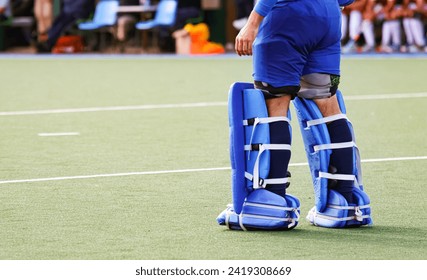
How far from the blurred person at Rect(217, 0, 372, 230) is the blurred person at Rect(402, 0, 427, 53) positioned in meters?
20.3

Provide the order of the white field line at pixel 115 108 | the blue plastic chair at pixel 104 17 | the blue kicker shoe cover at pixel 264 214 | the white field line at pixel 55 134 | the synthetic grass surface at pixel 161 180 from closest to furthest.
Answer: the synthetic grass surface at pixel 161 180 → the blue kicker shoe cover at pixel 264 214 → the white field line at pixel 55 134 → the white field line at pixel 115 108 → the blue plastic chair at pixel 104 17

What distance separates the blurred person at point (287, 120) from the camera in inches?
225

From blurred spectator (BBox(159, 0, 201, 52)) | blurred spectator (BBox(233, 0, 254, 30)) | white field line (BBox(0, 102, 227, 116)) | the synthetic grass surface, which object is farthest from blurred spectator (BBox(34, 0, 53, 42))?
white field line (BBox(0, 102, 227, 116))

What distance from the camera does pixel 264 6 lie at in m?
5.67

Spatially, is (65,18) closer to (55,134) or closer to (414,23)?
(414,23)

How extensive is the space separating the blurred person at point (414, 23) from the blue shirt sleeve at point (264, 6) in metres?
20.6

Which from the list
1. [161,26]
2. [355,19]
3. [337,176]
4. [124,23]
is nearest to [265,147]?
[337,176]

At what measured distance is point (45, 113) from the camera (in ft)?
39.9

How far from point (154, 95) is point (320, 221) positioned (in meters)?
8.66

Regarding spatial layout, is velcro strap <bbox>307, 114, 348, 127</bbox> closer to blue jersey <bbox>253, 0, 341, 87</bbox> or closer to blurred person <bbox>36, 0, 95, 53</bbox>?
blue jersey <bbox>253, 0, 341, 87</bbox>

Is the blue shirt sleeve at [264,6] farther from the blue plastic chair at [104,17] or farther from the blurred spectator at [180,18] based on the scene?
the blue plastic chair at [104,17]

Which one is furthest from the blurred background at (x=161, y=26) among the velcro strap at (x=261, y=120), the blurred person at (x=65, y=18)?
the velcro strap at (x=261, y=120)
